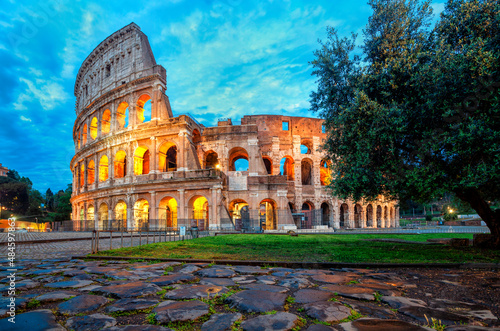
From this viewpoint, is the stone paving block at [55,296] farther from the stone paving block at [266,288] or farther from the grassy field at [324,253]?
the grassy field at [324,253]

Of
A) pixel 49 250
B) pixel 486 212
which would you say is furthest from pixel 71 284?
pixel 486 212

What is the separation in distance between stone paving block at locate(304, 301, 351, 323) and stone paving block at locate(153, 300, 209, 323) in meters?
0.87

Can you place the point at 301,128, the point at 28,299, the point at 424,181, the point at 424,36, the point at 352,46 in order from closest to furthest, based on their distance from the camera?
1. the point at 28,299
2. the point at 424,181
3. the point at 424,36
4. the point at 352,46
5. the point at 301,128

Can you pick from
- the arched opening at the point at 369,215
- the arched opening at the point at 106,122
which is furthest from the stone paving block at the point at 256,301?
the arched opening at the point at 369,215

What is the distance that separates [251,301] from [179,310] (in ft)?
2.11

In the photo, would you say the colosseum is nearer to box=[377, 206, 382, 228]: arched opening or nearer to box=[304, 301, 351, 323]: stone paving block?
box=[377, 206, 382, 228]: arched opening

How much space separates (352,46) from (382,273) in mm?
8332

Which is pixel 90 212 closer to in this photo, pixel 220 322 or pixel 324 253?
pixel 324 253

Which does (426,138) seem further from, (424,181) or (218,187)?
(218,187)

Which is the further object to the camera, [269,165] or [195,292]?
[269,165]

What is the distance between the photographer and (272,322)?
198 centimetres

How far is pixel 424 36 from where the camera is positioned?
8422 millimetres

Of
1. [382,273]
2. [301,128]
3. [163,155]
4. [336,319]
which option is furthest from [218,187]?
[336,319]

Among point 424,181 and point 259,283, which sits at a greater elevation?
point 424,181
